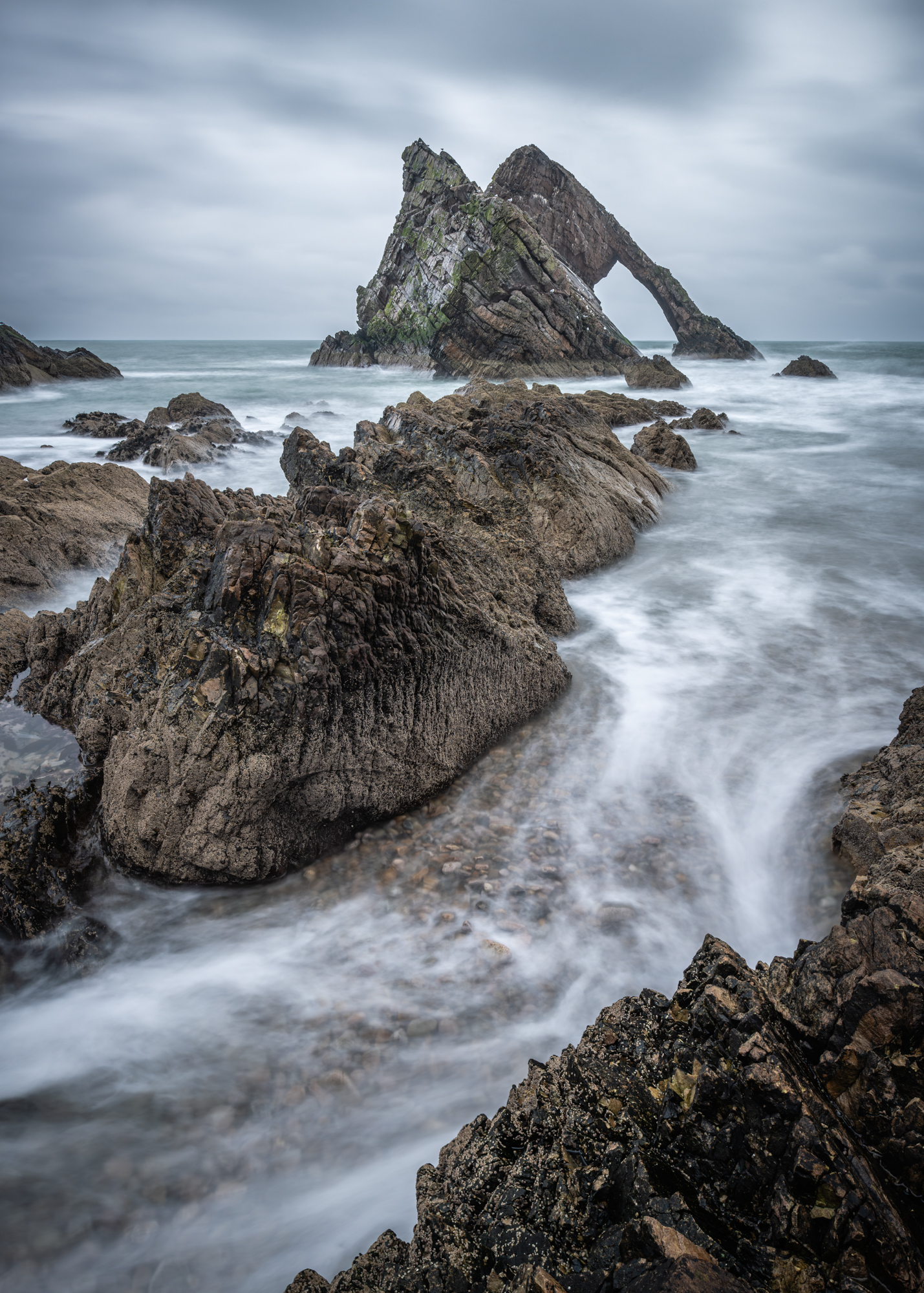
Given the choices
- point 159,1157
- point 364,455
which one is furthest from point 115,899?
point 364,455

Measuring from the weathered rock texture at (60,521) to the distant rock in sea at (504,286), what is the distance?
1030 inches

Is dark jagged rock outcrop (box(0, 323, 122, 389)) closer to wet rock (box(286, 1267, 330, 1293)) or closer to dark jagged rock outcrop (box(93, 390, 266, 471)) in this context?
dark jagged rock outcrop (box(93, 390, 266, 471))

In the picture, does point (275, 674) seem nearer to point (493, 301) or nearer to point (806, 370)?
point (493, 301)

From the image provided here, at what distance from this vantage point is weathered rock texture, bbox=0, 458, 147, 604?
5.89 m

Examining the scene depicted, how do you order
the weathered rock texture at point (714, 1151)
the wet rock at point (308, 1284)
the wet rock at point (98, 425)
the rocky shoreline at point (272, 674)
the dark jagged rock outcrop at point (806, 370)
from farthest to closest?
the dark jagged rock outcrop at point (806, 370)
the wet rock at point (98, 425)
the rocky shoreline at point (272, 674)
the wet rock at point (308, 1284)
the weathered rock texture at point (714, 1151)

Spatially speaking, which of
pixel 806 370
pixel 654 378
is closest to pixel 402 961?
pixel 654 378

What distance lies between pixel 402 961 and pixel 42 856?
1648 millimetres

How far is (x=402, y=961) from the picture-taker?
2719 mm

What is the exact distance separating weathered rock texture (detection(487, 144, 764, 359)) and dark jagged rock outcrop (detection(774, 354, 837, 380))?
13.0 m

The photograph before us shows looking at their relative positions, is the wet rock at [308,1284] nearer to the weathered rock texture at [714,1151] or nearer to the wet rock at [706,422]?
Result: the weathered rock texture at [714,1151]

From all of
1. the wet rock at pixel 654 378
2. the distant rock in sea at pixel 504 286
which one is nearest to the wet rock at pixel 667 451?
the wet rock at pixel 654 378

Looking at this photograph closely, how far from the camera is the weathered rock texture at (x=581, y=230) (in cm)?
4888

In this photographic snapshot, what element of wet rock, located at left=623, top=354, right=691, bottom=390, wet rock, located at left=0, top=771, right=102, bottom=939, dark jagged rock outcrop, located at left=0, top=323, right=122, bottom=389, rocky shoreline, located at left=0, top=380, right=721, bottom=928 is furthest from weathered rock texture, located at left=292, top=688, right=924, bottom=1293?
dark jagged rock outcrop, located at left=0, top=323, right=122, bottom=389

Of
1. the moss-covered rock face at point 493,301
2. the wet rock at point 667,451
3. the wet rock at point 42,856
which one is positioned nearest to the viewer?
the wet rock at point 42,856
